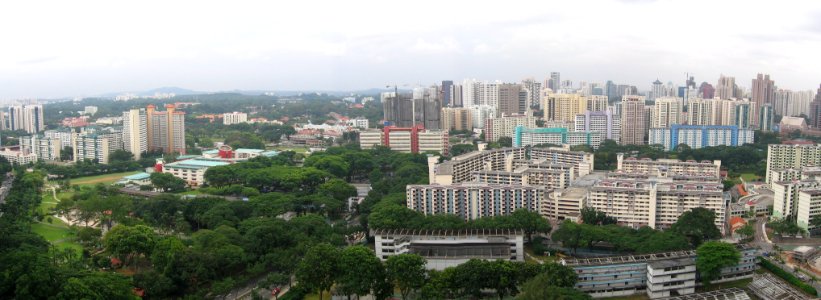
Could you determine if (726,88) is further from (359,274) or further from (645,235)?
(359,274)

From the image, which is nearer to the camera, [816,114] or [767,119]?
[767,119]

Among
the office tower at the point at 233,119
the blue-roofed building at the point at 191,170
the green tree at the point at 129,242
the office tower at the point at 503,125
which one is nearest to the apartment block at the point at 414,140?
the office tower at the point at 503,125

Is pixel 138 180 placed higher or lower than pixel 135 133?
lower

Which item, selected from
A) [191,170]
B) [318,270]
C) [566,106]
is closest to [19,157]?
[191,170]

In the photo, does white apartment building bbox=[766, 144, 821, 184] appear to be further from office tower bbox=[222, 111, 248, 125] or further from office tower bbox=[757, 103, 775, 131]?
office tower bbox=[222, 111, 248, 125]

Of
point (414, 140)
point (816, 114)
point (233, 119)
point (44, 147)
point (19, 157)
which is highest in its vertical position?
point (816, 114)

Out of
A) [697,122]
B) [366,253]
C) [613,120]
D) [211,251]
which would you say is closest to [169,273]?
[211,251]

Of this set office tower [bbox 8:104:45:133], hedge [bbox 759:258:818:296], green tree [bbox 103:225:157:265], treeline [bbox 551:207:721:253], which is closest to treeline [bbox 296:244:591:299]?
treeline [bbox 551:207:721:253]

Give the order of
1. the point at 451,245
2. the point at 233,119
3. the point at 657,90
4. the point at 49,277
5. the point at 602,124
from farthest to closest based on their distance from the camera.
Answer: the point at 657,90 < the point at 233,119 < the point at 602,124 < the point at 451,245 < the point at 49,277
